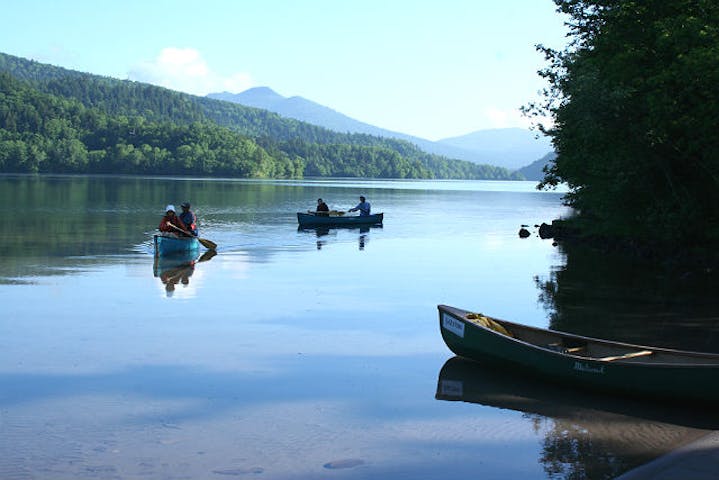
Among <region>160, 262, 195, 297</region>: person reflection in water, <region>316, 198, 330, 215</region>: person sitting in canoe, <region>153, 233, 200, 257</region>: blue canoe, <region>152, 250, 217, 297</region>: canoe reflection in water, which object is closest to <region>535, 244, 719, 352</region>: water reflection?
<region>160, 262, 195, 297</region>: person reflection in water

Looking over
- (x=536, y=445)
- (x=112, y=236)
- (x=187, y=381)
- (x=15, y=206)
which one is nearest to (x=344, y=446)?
(x=536, y=445)

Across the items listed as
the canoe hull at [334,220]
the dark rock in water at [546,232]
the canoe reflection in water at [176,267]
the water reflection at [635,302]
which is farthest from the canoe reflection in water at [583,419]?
the canoe hull at [334,220]

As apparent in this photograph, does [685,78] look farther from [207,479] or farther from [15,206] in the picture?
[15,206]

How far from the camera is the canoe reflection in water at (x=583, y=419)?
1053 centimetres

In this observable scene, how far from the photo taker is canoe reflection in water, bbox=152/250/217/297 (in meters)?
25.5

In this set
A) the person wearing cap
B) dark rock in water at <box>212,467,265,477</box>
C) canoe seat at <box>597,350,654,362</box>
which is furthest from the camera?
the person wearing cap

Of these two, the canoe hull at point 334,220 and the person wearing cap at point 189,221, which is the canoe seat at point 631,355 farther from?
the canoe hull at point 334,220

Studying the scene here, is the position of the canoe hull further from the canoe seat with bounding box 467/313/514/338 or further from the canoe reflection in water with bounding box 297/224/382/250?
the canoe seat with bounding box 467/313/514/338

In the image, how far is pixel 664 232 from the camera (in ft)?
111

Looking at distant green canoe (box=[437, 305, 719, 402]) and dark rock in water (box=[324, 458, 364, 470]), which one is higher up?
distant green canoe (box=[437, 305, 719, 402])

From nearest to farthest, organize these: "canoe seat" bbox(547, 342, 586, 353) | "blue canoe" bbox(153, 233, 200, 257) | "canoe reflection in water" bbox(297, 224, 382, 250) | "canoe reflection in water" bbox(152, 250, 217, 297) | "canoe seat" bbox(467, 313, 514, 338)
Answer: "canoe seat" bbox(547, 342, 586, 353) < "canoe seat" bbox(467, 313, 514, 338) < "canoe reflection in water" bbox(152, 250, 217, 297) < "blue canoe" bbox(153, 233, 200, 257) < "canoe reflection in water" bbox(297, 224, 382, 250)

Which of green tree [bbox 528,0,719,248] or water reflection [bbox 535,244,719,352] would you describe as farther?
green tree [bbox 528,0,719,248]

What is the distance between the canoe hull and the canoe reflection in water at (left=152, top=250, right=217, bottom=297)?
15315mm

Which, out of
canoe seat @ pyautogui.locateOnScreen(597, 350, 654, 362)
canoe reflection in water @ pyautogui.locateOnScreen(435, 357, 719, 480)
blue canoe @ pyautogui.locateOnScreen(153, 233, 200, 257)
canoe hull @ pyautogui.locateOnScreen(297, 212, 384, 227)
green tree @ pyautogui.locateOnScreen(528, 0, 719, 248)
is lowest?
canoe reflection in water @ pyautogui.locateOnScreen(435, 357, 719, 480)
